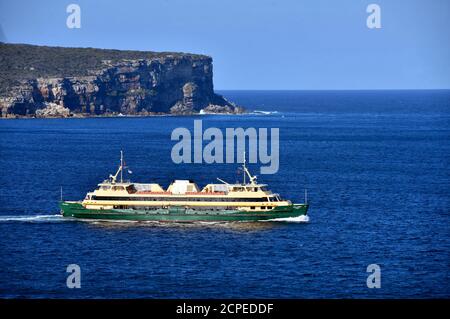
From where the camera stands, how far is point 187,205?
90.9 metres

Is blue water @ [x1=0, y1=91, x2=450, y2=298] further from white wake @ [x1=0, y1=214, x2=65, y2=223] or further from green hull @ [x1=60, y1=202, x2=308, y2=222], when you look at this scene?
green hull @ [x1=60, y1=202, x2=308, y2=222]

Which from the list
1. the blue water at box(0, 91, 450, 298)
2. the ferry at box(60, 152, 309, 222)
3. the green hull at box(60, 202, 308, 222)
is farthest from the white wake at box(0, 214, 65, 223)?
the green hull at box(60, 202, 308, 222)

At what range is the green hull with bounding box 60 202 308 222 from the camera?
9075 centimetres

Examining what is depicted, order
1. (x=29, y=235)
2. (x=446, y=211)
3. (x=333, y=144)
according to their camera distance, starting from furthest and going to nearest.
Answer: (x=333, y=144)
(x=446, y=211)
(x=29, y=235)

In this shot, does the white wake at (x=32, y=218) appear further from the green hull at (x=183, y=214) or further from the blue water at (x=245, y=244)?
the green hull at (x=183, y=214)

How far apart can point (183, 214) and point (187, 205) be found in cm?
89

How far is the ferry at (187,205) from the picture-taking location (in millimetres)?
90688

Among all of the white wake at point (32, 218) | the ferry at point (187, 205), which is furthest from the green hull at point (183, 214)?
the white wake at point (32, 218)

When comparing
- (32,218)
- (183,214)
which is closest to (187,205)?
(183,214)

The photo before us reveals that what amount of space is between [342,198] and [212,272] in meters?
39.2

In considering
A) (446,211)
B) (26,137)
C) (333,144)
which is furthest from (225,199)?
(26,137)

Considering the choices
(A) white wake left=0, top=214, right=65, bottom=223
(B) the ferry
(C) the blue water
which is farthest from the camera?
(A) white wake left=0, top=214, right=65, bottom=223

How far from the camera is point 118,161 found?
148 meters

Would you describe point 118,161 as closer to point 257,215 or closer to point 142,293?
point 257,215
